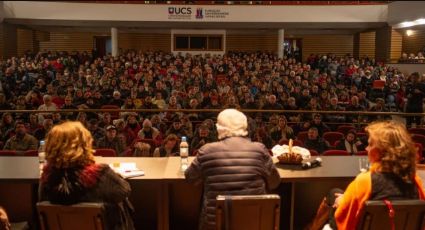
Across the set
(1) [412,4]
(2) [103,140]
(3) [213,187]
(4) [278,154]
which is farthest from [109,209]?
(1) [412,4]

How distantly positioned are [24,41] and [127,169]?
20524mm

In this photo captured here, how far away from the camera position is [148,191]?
12.0 feet

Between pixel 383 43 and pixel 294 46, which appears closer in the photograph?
pixel 383 43

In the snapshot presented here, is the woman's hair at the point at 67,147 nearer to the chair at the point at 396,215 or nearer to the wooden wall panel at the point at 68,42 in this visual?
the chair at the point at 396,215

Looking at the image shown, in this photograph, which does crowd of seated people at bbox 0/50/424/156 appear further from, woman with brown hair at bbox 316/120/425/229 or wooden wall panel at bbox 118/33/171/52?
wooden wall panel at bbox 118/33/171/52

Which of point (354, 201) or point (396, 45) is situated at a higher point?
point (396, 45)

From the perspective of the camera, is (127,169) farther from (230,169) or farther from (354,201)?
(354,201)

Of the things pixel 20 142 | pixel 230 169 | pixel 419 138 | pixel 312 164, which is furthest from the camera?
pixel 419 138

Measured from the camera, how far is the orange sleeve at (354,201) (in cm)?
231

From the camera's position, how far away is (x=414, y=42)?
66.0 ft

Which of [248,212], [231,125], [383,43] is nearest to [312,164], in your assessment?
[231,125]

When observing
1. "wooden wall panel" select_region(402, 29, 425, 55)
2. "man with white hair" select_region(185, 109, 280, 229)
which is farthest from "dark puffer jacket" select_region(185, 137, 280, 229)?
"wooden wall panel" select_region(402, 29, 425, 55)

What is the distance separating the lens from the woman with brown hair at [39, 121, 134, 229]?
7.72 feet

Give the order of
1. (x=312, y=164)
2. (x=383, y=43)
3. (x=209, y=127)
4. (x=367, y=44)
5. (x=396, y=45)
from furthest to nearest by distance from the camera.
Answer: (x=367, y=44) → (x=396, y=45) → (x=383, y=43) → (x=209, y=127) → (x=312, y=164)
